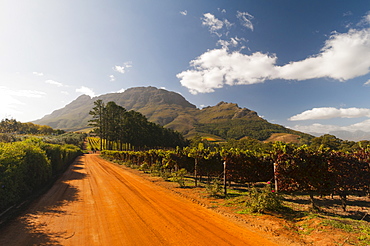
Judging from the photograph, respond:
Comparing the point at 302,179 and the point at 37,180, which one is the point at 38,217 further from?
the point at 302,179

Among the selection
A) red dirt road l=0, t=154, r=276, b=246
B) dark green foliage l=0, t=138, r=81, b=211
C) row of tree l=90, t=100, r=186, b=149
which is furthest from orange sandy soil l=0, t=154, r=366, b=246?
row of tree l=90, t=100, r=186, b=149

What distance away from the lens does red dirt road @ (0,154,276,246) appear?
585 centimetres

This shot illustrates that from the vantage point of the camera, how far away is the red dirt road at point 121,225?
5.85m

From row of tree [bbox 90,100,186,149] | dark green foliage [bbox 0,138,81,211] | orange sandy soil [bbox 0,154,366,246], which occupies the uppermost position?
row of tree [bbox 90,100,186,149]

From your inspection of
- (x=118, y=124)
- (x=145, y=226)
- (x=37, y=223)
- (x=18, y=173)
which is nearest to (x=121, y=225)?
(x=145, y=226)

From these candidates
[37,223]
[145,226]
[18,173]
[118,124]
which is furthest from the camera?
[118,124]

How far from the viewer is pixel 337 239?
18.7ft

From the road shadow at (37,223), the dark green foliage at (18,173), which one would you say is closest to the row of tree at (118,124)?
the dark green foliage at (18,173)

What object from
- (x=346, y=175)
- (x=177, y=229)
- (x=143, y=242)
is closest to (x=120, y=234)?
(x=143, y=242)

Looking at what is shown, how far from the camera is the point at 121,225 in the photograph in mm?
6930

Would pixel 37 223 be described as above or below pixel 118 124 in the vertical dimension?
below

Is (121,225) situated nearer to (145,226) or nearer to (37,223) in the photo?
(145,226)

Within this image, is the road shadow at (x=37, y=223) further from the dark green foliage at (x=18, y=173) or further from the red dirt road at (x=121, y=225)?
the dark green foliage at (x=18, y=173)

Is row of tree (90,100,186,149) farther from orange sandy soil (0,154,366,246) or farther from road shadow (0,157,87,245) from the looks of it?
orange sandy soil (0,154,366,246)
